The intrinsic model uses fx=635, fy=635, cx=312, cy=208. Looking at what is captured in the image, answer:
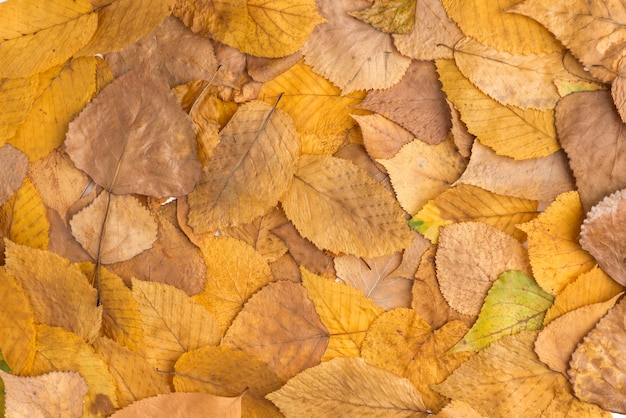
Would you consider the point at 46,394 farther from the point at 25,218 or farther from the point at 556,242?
the point at 556,242

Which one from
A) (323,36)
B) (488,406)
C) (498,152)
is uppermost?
(323,36)

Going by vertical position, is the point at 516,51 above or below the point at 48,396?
above

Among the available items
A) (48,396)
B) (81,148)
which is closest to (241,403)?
(48,396)

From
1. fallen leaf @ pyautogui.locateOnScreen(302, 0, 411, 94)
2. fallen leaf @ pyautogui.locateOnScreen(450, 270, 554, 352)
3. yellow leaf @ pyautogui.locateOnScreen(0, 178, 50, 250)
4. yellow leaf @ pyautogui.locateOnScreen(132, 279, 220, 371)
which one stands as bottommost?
fallen leaf @ pyautogui.locateOnScreen(450, 270, 554, 352)

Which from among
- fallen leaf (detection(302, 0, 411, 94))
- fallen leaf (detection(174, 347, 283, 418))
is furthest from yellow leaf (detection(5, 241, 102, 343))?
fallen leaf (detection(302, 0, 411, 94))

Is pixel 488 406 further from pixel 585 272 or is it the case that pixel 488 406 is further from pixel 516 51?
pixel 516 51

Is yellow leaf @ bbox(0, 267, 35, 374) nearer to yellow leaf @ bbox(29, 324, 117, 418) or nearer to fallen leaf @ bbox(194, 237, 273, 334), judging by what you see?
yellow leaf @ bbox(29, 324, 117, 418)

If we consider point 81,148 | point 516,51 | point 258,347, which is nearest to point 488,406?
point 258,347
